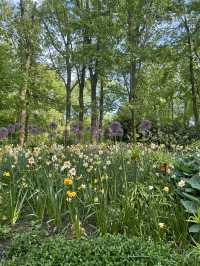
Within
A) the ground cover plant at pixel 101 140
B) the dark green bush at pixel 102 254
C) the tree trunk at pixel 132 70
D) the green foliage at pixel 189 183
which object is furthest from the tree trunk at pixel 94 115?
the dark green bush at pixel 102 254

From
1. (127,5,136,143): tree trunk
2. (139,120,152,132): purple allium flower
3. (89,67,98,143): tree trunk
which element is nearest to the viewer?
(139,120,152,132): purple allium flower

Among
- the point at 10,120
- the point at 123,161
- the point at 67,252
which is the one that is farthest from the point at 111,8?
the point at 67,252

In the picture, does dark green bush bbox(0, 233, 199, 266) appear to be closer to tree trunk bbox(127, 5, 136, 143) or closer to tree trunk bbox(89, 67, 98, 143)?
tree trunk bbox(127, 5, 136, 143)

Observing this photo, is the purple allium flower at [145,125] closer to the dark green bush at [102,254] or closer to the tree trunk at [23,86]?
the tree trunk at [23,86]

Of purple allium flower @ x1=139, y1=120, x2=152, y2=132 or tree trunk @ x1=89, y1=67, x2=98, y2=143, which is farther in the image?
tree trunk @ x1=89, y1=67, x2=98, y2=143

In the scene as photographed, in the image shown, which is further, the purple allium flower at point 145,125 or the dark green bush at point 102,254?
the purple allium flower at point 145,125

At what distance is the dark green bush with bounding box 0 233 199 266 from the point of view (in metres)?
2.34

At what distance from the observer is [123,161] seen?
4633 millimetres

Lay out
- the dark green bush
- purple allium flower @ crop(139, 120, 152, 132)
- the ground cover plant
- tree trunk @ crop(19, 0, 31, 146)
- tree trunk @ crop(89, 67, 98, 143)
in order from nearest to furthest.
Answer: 1. the dark green bush
2. the ground cover plant
3. purple allium flower @ crop(139, 120, 152, 132)
4. tree trunk @ crop(19, 0, 31, 146)
5. tree trunk @ crop(89, 67, 98, 143)

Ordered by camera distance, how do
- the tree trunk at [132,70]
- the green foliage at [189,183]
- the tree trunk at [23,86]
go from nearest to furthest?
the green foliage at [189,183]
the tree trunk at [132,70]
the tree trunk at [23,86]

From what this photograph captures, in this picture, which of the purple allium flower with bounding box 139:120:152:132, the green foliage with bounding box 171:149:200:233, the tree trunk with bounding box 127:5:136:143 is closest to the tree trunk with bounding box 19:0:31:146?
the tree trunk with bounding box 127:5:136:143

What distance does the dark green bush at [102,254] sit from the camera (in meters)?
2.34

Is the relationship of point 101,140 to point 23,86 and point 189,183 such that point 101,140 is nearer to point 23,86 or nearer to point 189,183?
point 23,86

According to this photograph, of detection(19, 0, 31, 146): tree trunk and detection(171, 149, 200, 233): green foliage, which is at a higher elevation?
detection(19, 0, 31, 146): tree trunk
